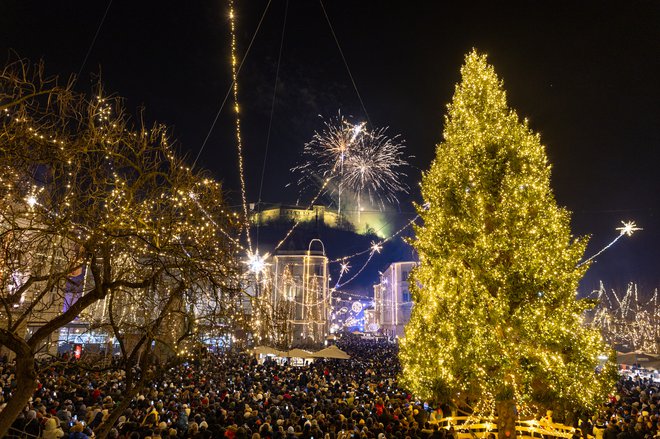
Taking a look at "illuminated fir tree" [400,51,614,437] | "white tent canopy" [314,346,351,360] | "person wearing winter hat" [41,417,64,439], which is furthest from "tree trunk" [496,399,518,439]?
"white tent canopy" [314,346,351,360]

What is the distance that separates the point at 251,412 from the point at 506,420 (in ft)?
21.3

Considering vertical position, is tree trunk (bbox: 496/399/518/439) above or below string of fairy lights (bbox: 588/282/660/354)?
below

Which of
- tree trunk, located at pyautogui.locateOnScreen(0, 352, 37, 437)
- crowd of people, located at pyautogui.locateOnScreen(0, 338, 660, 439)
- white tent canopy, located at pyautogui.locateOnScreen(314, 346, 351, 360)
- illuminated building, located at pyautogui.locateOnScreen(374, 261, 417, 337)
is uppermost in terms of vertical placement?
illuminated building, located at pyautogui.locateOnScreen(374, 261, 417, 337)

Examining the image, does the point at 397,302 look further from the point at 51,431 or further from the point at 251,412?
the point at 51,431

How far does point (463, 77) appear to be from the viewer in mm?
12039

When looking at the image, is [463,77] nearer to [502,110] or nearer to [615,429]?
[502,110]

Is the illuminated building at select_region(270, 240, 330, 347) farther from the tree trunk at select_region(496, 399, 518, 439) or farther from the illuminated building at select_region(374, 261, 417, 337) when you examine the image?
the tree trunk at select_region(496, 399, 518, 439)

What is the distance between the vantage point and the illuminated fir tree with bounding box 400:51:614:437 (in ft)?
29.9

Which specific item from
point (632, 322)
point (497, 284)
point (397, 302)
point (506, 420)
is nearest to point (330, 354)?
point (506, 420)

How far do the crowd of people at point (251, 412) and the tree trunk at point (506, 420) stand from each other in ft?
4.01

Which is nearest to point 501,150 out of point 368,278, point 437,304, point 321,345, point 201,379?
point 437,304

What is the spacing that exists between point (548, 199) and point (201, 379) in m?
15.2

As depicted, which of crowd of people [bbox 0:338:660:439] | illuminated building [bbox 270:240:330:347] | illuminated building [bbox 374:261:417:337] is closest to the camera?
crowd of people [bbox 0:338:660:439]

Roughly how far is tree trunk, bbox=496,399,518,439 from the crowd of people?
1.22 metres
